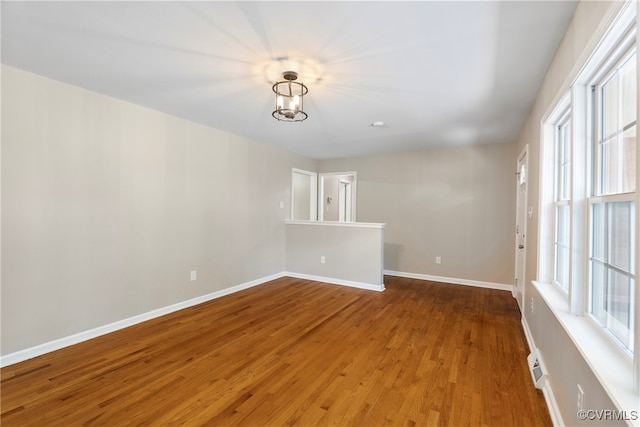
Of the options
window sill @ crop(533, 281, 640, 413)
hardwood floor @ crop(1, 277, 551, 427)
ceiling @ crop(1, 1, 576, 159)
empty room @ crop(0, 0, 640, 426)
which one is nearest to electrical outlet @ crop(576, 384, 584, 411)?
empty room @ crop(0, 0, 640, 426)

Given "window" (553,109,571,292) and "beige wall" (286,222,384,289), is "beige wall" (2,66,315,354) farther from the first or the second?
"window" (553,109,571,292)

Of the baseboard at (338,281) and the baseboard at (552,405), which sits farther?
the baseboard at (338,281)

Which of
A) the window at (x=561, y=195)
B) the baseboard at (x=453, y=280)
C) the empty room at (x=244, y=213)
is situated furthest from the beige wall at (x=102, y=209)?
the window at (x=561, y=195)

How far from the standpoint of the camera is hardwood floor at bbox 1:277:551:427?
1.70 metres

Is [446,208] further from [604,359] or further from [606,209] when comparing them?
[604,359]

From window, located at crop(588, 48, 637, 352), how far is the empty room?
0.5 inches

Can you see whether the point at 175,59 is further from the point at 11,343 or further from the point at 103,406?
the point at 11,343

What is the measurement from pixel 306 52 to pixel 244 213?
2899 mm

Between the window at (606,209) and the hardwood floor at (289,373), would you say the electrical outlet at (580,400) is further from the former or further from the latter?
the hardwood floor at (289,373)

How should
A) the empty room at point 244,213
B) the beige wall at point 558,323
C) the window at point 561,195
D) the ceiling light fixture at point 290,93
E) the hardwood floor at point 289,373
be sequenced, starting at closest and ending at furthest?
the beige wall at point 558,323 → the empty room at point 244,213 → the hardwood floor at point 289,373 → the window at point 561,195 → the ceiling light fixture at point 290,93

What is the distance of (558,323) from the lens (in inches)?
65.4

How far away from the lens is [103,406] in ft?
5.77

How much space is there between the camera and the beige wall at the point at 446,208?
14.6ft

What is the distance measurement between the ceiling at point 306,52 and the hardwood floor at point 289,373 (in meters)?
2.36
